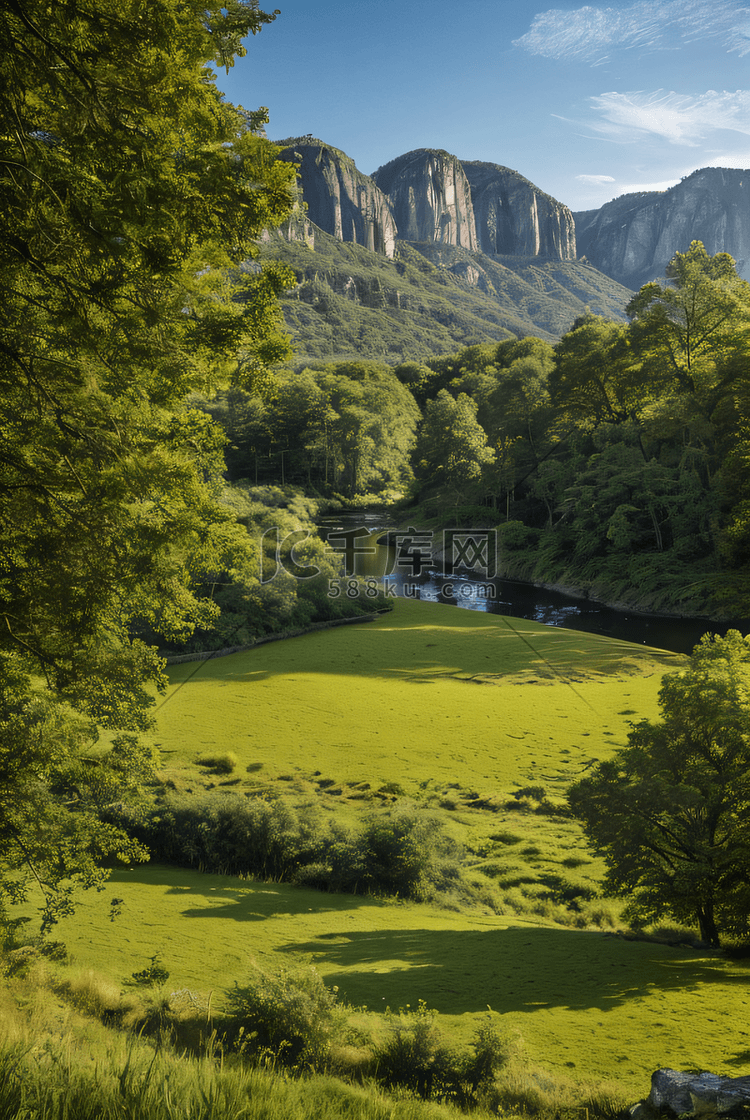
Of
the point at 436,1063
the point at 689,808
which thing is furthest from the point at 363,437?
the point at 436,1063

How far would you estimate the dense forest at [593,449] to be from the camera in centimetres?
2591

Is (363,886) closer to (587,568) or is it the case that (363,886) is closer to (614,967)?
(614,967)

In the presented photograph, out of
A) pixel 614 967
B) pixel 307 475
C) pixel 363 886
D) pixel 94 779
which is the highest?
pixel 307 475

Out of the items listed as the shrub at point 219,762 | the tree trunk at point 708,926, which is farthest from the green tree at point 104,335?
the shrub at point 219,762

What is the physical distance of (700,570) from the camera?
26.5m

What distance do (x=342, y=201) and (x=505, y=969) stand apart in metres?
209

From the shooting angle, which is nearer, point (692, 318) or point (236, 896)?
point (236, 896)

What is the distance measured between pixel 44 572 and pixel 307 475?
49.6 m

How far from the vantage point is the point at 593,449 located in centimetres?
3838

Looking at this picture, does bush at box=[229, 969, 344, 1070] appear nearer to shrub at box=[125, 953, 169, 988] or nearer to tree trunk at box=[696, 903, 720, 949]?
shrub at box=[125, 953, 169, 988]

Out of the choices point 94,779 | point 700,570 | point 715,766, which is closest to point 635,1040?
point 715,766

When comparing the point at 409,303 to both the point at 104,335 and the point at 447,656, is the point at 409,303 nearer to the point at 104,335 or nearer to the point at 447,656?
the point at 447,656

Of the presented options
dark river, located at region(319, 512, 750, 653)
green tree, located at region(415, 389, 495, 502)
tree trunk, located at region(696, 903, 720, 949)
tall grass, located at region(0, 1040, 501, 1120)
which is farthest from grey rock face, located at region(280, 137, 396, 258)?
tall grass, located at region(0, 1040, 501, 1120)

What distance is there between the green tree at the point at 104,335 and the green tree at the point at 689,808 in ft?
17.1
